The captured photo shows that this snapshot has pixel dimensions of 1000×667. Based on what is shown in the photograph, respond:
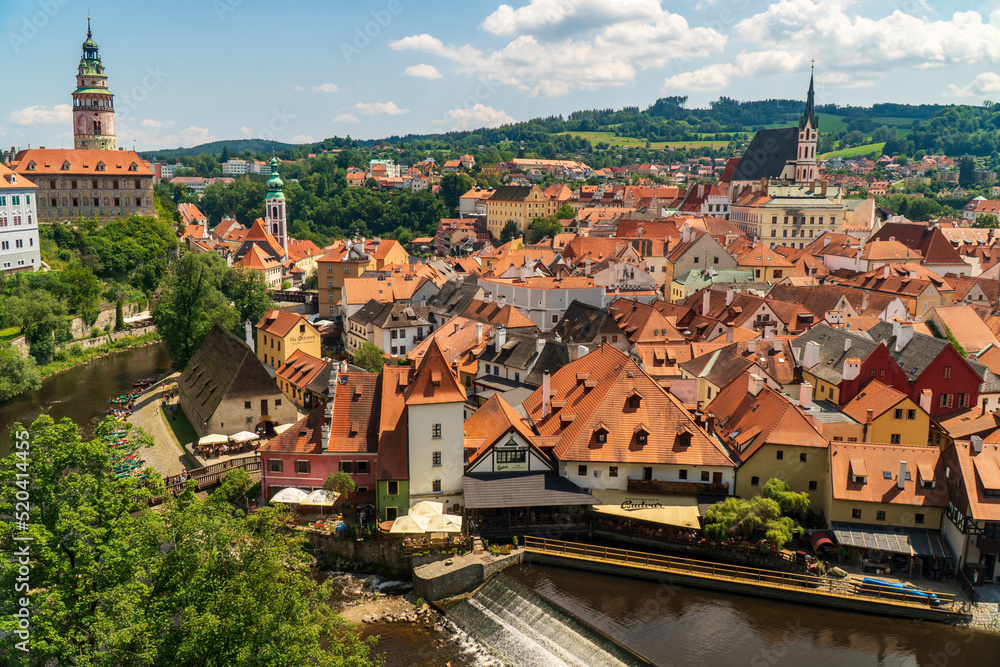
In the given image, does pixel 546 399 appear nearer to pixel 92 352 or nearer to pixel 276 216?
pixel 92 352

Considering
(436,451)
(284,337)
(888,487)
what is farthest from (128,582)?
(284,337)

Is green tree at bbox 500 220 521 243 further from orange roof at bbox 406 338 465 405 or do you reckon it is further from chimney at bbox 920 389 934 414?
orange roof at bbox 406 338 465 405

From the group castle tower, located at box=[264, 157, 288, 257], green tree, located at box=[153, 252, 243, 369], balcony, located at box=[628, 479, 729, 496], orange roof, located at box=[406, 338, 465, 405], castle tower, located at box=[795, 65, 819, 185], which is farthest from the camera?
castle tower, located at box=[264, 157, 288, 257]

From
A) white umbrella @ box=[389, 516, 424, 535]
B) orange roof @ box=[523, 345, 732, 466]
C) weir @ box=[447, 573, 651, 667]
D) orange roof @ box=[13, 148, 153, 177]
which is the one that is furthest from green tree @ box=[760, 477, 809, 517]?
orange roof @ box=[13, 148, 153, 177]

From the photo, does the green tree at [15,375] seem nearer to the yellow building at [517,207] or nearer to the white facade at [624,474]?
the white facade at [624,474]

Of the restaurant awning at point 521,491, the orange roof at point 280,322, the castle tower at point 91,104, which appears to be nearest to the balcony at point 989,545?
the restaurant awning at point 521,491
